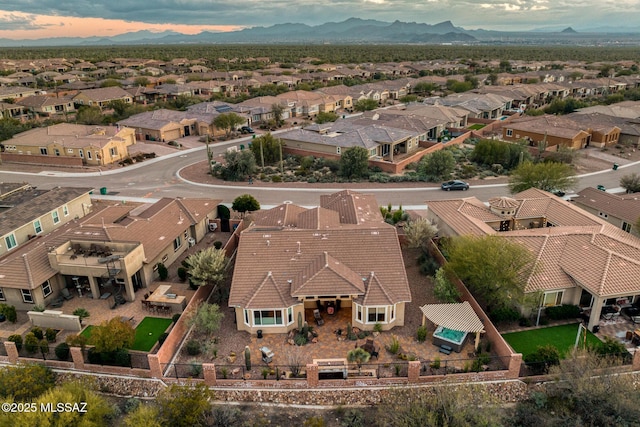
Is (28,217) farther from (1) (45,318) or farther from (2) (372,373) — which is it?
(2) (372,373)

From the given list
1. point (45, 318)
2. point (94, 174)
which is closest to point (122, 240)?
point (45, 318)

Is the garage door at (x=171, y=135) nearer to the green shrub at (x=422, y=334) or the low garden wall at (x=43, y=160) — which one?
the low garden wall at (x=43, y=160)

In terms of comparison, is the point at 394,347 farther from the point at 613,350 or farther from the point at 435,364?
the point at 613,350

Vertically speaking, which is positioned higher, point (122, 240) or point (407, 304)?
point (122, 240)

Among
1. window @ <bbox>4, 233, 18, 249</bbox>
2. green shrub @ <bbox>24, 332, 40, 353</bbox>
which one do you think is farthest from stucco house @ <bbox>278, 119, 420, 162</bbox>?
green shrub @ <bbox>24, 332, 40, 353</bbox>

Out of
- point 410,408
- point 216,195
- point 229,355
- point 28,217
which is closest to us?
point 410,408

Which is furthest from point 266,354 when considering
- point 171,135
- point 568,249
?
point 171,135

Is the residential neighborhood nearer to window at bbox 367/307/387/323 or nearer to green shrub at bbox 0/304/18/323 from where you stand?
window at bbox 367/307/387/323
